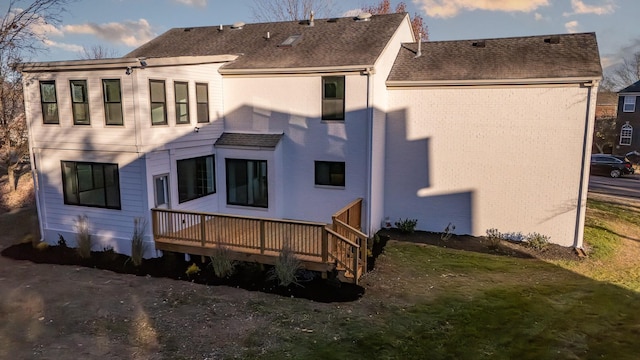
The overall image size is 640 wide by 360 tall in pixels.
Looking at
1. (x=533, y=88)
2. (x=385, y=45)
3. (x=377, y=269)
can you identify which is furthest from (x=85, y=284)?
(x=533, y=88)

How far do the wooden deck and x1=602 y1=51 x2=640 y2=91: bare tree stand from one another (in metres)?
59.9

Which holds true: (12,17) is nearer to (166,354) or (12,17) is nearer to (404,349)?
(166,354)

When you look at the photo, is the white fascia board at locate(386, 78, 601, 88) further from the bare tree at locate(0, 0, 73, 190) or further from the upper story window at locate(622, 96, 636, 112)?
the upper story window at locate(622, 96, 636, 112)

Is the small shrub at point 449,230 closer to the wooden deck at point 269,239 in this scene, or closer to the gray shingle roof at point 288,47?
the wooden deck at point 269,239

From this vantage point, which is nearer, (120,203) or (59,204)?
(120,203)

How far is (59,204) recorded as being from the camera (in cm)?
1275

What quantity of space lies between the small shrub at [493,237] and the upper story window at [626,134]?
101 ft

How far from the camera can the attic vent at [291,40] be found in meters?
15.6

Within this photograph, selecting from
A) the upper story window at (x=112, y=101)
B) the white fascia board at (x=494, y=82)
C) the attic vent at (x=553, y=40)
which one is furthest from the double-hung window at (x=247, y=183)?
the attic vent at (x=553, y=40)

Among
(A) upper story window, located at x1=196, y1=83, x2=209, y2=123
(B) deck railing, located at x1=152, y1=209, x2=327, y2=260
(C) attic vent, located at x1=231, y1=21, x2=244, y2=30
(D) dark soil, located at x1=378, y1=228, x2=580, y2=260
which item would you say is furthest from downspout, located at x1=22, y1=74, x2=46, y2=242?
(D) dark soil, located at x1=378, y1=228, x2=580, y2=260

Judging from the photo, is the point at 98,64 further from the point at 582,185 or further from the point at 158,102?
the point at 582,185

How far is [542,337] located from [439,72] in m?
9.37

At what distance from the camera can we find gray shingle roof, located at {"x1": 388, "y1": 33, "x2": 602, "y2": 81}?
13.0 m

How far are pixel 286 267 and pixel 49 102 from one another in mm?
8834
